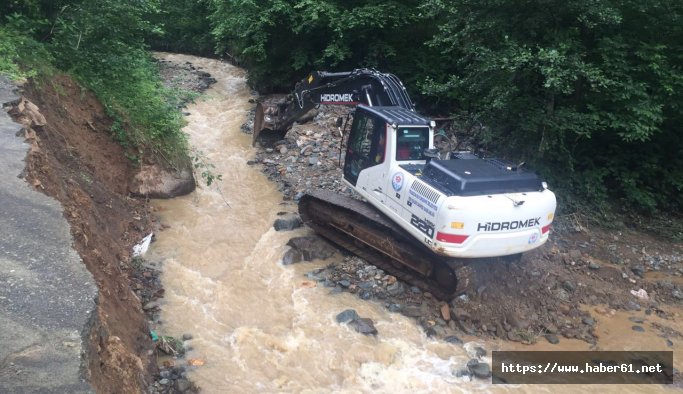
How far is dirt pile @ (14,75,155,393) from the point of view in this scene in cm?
457

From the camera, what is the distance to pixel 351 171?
862 centimetres

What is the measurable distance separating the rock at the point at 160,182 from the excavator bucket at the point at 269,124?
2531 millimetres


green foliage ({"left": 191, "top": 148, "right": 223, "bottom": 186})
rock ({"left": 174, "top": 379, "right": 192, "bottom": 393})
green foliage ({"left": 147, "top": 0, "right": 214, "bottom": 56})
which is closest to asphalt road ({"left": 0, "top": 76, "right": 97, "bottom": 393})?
rock ({"left": 174, "top": 379, "right": 192, "bottom": 393})

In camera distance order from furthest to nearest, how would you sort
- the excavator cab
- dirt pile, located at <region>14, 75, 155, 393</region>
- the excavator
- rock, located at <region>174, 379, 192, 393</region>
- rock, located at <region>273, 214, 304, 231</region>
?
rock, located at <region>273, 214, 304, 231</region> → the excavator cab → the excavator → rock, located at <region>174, 379, 192, 393</region> → dirt pile, located at <region>14, 75, 155, 393</region>

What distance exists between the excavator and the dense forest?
2.11m

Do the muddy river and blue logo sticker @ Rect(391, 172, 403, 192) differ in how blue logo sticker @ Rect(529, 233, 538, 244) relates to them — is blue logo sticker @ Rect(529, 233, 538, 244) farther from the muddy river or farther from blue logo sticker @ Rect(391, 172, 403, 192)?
blue logo sticker @ Rect(391, 172, 403, 192)

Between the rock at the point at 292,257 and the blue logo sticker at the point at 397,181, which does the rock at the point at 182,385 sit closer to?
the rock at the point at 292,257

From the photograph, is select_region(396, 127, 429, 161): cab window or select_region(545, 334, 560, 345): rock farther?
select_region(396, 127, 429, 161): cab window

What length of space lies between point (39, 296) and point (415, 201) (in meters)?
4.56

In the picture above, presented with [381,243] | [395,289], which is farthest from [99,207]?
[395,289]

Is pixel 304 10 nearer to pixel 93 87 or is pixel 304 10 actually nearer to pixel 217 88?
pixel 217 88

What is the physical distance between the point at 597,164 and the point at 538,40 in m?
2.87

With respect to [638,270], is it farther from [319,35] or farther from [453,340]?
[319,35]

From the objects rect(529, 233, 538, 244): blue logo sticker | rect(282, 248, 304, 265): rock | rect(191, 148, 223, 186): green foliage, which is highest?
rect(529, 233, 538, 244): blue logo sticker
